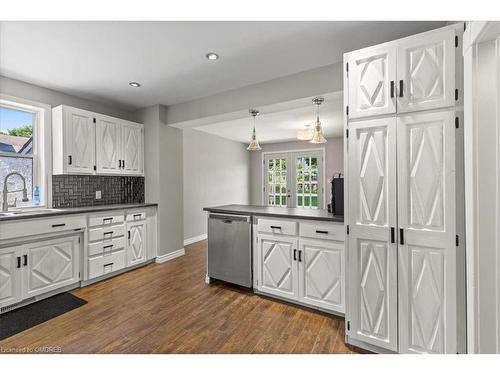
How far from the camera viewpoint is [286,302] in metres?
2.58

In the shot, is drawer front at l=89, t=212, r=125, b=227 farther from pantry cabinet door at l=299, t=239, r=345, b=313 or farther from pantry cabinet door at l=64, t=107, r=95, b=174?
pantry cabinet door at l=299, t=239, r=345, b=313

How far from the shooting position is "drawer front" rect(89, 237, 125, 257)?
10.2 ft

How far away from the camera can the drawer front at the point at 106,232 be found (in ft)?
10.3

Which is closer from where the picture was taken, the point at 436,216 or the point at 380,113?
the point at 436,216

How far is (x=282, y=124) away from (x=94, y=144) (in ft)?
11.5

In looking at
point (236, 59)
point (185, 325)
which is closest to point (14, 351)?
point (185, 325)

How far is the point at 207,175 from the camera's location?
587 centimetres

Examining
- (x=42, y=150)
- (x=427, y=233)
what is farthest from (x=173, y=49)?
(x=427, y=233)

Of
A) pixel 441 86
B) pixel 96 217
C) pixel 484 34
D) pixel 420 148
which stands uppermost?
pixel 484 34

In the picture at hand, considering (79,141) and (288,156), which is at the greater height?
(288,156)

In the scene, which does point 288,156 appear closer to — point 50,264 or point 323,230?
point 323,230

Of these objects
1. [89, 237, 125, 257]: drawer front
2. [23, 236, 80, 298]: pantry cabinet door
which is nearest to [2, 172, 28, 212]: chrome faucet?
[23, 236, 80, 298]: pantry cabinet door

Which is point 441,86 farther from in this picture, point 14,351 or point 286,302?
point 14,351
